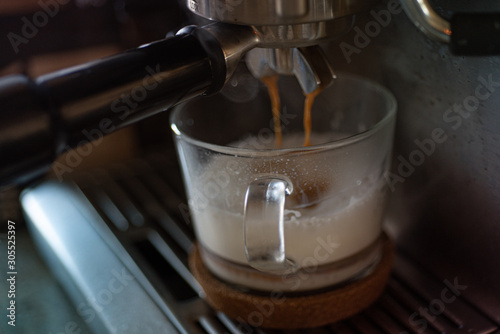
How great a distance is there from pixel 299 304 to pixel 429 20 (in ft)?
0.79

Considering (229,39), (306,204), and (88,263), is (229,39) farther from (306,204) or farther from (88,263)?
(88,263)

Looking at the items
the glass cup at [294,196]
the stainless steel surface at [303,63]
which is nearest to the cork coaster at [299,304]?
the glass cup at [294,196]

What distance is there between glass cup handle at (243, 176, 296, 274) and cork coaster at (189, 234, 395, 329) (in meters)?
0.08

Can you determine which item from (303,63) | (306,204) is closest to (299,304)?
(306,204)

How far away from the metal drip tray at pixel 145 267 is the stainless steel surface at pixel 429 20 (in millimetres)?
231

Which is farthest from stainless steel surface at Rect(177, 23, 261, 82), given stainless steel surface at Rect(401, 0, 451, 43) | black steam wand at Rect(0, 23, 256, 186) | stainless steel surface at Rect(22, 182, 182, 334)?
stainless steel surface at Rect(22, 182, 182, 334)

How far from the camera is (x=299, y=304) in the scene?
1.49 feet

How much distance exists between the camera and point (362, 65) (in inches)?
20.6

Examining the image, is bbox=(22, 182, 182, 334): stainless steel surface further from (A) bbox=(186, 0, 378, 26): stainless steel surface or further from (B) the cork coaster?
(A) bbox=(186, 0, 378, 26): stainless steel surface

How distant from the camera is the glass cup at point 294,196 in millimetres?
388

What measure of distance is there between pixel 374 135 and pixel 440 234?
0.14 meters

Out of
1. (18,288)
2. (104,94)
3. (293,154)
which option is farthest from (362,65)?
(18,288)

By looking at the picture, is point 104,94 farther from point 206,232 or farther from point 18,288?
point 18,288

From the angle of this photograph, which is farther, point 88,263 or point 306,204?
point 88,263
